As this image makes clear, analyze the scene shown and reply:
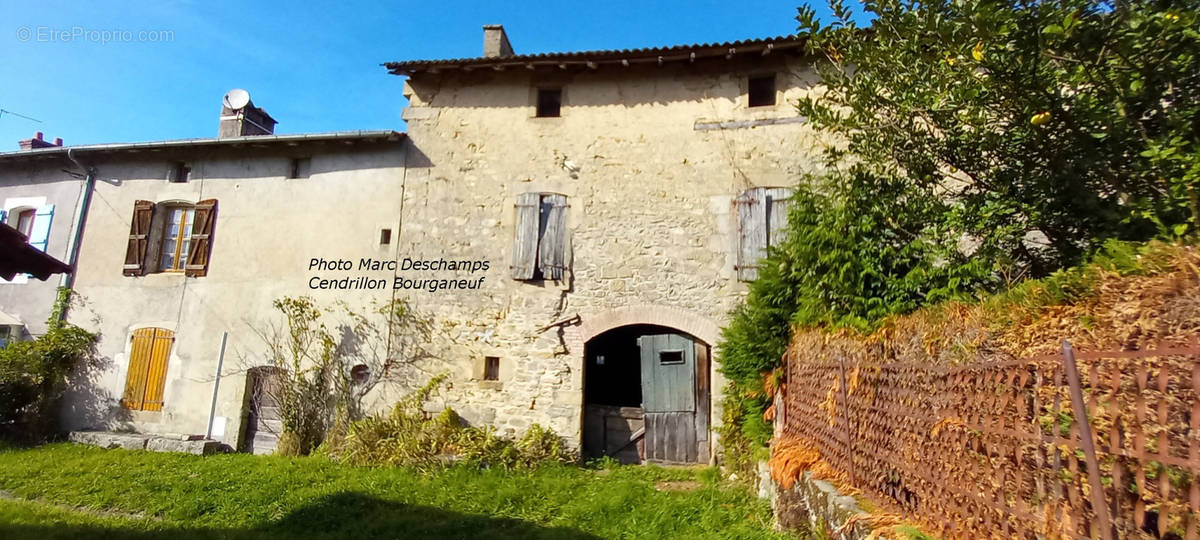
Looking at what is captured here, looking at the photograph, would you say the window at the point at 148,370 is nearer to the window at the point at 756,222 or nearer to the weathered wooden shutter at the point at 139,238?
the weathered wooden shutter at the point at 139,238

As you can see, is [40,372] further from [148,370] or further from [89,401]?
[148,370]

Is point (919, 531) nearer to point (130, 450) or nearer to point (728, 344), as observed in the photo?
point (728, 344)

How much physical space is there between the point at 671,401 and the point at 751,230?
2.66m

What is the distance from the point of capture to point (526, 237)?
28.5ft

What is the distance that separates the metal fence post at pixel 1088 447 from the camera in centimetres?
173

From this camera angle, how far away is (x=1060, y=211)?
14.5 feet

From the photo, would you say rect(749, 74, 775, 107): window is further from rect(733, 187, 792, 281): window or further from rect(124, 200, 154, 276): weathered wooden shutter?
rect(124, 200, 154, 276): weathered wooden shutter

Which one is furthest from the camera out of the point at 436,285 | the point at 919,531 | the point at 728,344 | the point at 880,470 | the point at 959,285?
the point at 436,285

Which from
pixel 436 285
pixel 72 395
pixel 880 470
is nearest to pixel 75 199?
pixel 72 395

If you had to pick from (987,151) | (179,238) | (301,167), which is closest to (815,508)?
(987,151)

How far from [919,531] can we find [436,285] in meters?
7.29

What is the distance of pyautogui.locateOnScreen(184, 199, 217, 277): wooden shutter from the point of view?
9.45 m

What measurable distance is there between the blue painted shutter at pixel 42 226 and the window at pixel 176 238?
7.48ft

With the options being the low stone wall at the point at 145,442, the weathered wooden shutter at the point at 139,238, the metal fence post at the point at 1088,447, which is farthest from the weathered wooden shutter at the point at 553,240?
the metal fence post at the point at 1088,447
